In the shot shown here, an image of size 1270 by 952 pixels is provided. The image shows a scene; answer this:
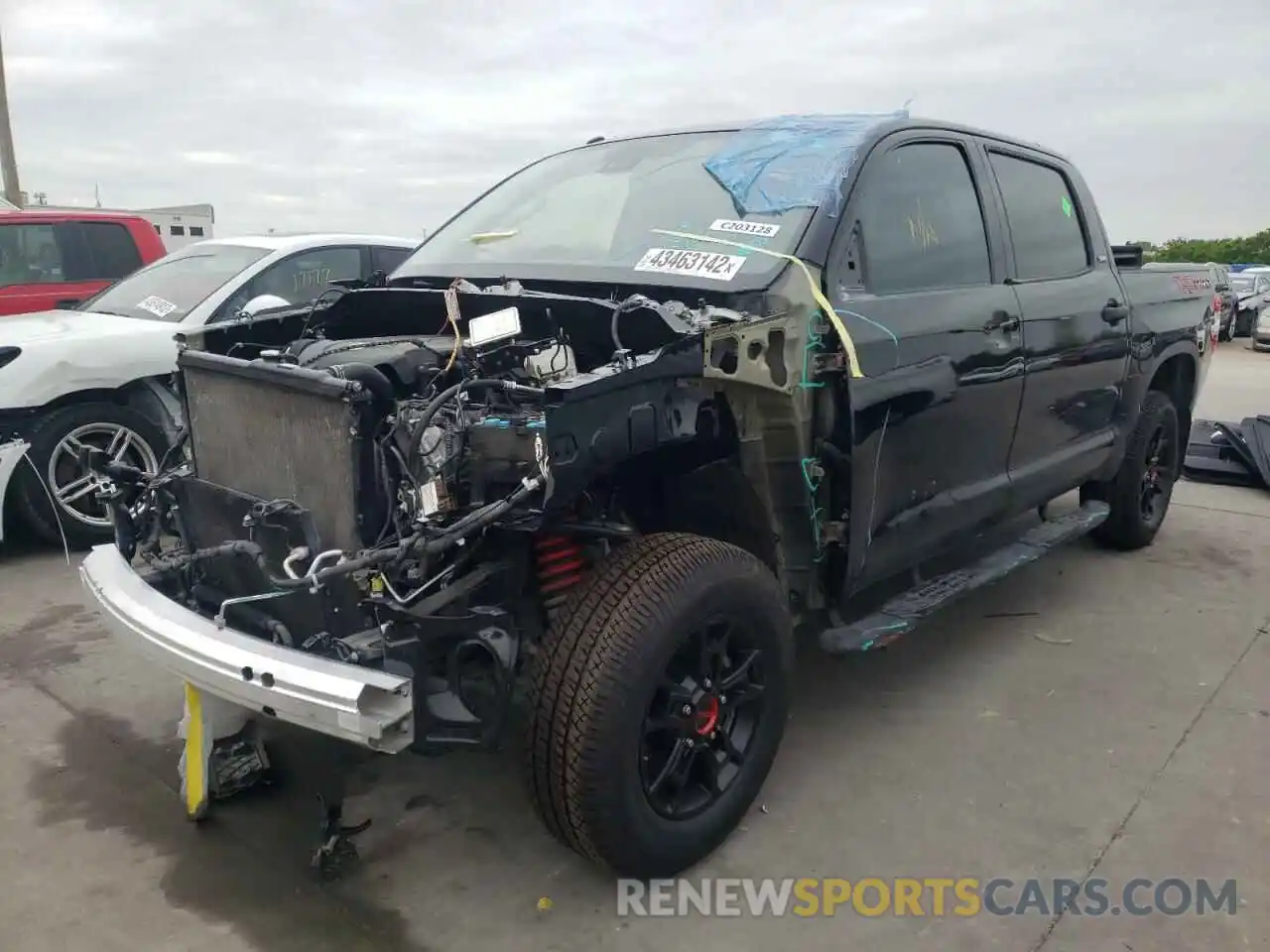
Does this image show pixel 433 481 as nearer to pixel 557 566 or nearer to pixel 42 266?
pixel 557 566

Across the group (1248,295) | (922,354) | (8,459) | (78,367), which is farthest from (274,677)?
(1248,295)

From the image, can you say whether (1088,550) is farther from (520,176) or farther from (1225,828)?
(520,176)

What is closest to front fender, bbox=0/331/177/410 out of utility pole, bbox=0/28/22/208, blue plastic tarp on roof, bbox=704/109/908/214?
blue plastic tarp on roof, bbox=704/109/908/214

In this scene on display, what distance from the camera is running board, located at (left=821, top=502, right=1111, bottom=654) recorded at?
3.14 metres

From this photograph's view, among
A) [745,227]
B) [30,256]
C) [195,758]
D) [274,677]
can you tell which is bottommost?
[195,758]

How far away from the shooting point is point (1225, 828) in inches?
114

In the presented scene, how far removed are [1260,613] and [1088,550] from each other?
1011mm

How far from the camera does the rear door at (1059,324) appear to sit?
388 centimetres

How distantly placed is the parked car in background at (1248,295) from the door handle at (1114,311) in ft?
62.4

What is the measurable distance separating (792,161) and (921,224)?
0.51 metres

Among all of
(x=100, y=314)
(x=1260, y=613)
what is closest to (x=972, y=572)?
(x=1260, y=613)

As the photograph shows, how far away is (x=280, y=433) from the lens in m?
2.67

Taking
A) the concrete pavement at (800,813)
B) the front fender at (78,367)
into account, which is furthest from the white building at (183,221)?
the concrete pavement at (800,813)

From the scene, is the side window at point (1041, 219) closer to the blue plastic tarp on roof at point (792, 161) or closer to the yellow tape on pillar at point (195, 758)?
the blue plastic tarp on roof at point (792, 161)
